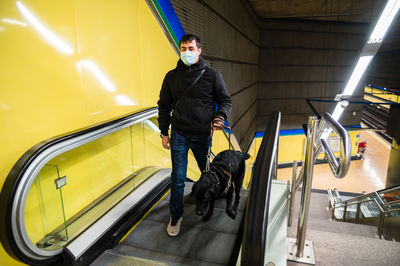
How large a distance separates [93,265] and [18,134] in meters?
0.82

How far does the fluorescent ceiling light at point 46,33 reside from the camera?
1.43 metres

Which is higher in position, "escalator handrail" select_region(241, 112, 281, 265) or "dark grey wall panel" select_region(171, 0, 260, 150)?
"dark grey wall panel" select_region(171, 0, 260, 150)

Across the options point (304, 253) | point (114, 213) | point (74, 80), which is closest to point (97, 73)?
point (74, 80)

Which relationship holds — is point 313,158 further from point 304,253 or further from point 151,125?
point 151,125

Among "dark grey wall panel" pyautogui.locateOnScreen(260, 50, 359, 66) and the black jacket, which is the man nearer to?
the black jacket

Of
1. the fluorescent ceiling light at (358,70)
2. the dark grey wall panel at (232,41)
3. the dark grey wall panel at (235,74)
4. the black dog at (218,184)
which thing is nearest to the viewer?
the black dog at (218,184)

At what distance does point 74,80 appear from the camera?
1780 millimetres

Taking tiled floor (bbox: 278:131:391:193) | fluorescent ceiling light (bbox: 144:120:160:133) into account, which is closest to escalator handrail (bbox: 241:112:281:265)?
fluorescent ceiling light (bbox: 144:120:160:133)

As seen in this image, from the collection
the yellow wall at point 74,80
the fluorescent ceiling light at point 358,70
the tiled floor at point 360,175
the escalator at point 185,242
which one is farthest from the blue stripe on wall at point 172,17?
the tiled floor at point 360,175

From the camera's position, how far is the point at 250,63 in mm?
8875

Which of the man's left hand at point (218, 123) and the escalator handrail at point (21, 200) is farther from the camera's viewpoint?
the man's left hand at point (218, 123)

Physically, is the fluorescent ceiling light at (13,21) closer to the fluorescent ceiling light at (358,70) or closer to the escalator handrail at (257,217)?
the escalator handrail at (257,217)

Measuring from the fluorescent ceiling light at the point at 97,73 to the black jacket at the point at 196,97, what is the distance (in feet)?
1.72

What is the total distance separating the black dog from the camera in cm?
166
